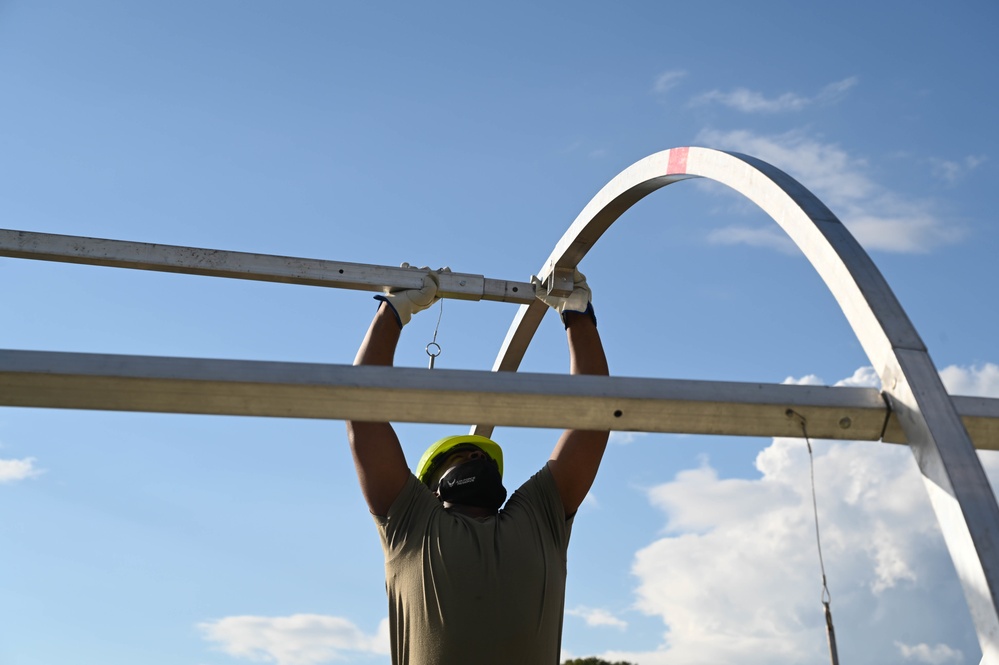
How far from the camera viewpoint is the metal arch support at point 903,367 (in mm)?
2674

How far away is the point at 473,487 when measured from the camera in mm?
4359

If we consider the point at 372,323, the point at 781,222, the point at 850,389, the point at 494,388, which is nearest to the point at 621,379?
the point at 494,388

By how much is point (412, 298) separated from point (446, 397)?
1.99m

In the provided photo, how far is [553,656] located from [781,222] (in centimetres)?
192

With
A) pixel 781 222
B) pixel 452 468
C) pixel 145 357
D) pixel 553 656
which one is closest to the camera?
pixel 145 357

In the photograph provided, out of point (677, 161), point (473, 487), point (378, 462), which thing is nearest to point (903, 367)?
point (677, 161)

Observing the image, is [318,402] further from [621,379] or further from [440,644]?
[440,644]

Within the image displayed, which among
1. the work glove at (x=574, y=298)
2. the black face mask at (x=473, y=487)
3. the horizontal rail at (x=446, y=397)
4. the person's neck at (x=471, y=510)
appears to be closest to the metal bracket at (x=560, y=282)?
the work glove at (x=574, y=298)

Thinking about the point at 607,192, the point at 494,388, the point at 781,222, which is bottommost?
the point at 494,388

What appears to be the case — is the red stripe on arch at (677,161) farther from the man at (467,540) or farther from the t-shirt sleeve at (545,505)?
the t-shirt sleeve at (545,505)

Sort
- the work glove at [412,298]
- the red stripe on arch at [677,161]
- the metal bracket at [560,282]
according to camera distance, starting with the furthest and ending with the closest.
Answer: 1. the metal bracket at [560,282]
2. the work glove at [412,298]
3. the red stripe on arch at [677,161]

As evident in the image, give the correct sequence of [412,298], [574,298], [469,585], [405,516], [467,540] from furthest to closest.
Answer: [574,298], [412,298], [405,516], [467,540], [469,585]

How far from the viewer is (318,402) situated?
117 inches

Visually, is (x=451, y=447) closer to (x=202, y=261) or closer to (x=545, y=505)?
(x=545, y=505)
